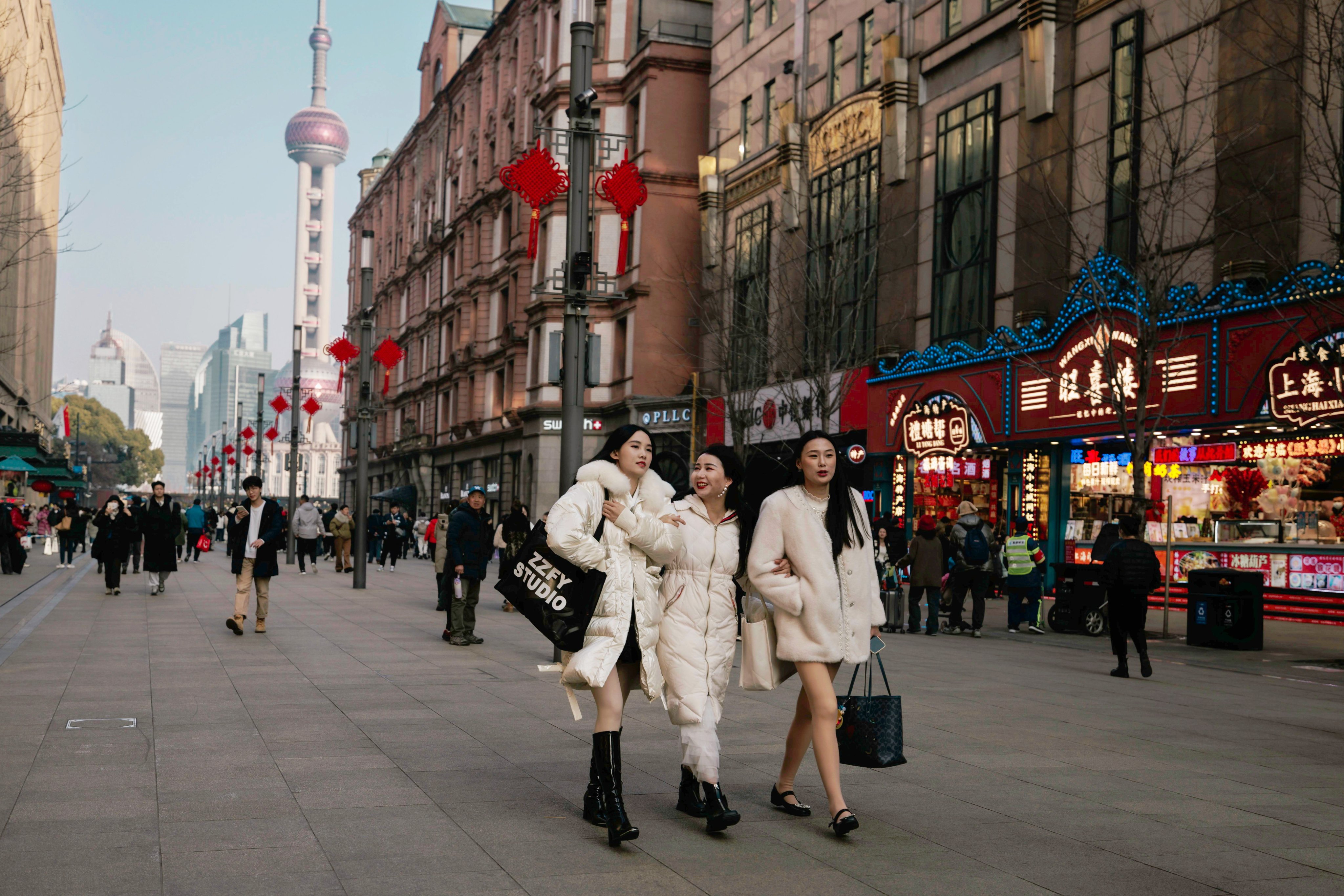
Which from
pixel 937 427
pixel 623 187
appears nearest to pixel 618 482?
pixel 623 187

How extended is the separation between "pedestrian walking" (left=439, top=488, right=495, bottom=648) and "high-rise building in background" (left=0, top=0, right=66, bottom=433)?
43.5ft

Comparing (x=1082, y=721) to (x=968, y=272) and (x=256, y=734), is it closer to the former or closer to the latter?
(x=256, y=734)

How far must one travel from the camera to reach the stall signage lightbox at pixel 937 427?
26891 millimetres

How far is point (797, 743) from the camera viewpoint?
6.37m

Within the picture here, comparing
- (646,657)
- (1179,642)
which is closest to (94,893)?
(646,657)

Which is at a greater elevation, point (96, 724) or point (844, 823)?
point (844, 823)

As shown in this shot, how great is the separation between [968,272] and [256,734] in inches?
820

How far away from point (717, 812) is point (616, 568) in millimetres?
1158

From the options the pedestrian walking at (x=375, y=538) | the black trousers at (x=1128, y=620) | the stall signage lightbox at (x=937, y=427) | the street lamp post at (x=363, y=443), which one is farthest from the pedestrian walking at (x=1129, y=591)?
the pedestrian walking at (x=375, y=538)

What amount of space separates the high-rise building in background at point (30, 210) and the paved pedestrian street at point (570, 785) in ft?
56.8

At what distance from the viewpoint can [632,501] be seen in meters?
6.05

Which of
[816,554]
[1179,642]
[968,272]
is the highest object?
[968,272]

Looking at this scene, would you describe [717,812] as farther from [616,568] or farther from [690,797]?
[616,568]

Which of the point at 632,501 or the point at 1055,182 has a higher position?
the point at 1055,182
